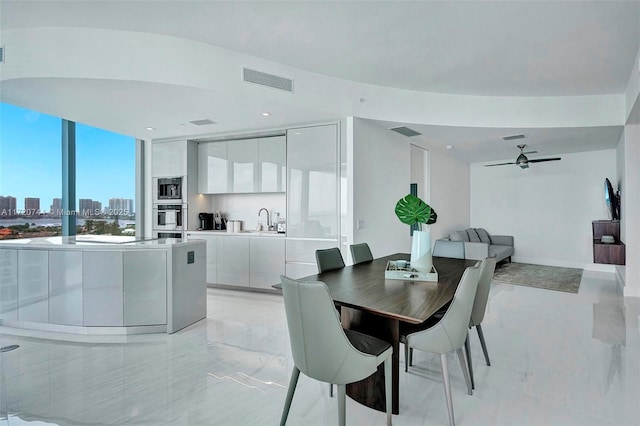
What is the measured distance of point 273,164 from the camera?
5.26 m

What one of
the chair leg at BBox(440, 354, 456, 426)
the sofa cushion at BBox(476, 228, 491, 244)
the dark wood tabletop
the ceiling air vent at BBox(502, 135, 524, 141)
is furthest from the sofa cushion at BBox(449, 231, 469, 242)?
the chair leg at BBox(440, 354, 456, 426)

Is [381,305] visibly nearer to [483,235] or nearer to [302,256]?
[302,256]

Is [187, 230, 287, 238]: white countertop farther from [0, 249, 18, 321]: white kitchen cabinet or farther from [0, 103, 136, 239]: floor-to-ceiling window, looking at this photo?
[0, 249, 18, 321]: white kitchen cabinet

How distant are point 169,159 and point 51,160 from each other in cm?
157

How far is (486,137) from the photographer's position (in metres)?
5.84

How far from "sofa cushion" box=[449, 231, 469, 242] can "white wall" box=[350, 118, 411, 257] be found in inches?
77.2

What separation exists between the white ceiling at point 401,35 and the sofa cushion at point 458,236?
347 centimetres

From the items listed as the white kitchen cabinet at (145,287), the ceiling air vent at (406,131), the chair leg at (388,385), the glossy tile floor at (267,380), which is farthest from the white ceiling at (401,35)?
the chair leg at (388,385)

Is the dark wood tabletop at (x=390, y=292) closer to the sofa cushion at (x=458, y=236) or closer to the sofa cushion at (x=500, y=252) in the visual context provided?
the sofa cushion at (x=458, y=236)

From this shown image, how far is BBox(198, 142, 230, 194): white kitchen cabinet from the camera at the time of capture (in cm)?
561

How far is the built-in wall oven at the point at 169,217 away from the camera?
5.68 m

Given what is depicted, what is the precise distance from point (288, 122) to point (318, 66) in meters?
1.01

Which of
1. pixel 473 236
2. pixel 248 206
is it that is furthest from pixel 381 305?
pixel 473 236

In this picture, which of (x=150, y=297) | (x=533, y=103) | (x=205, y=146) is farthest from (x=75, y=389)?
(x=533, y=103)
